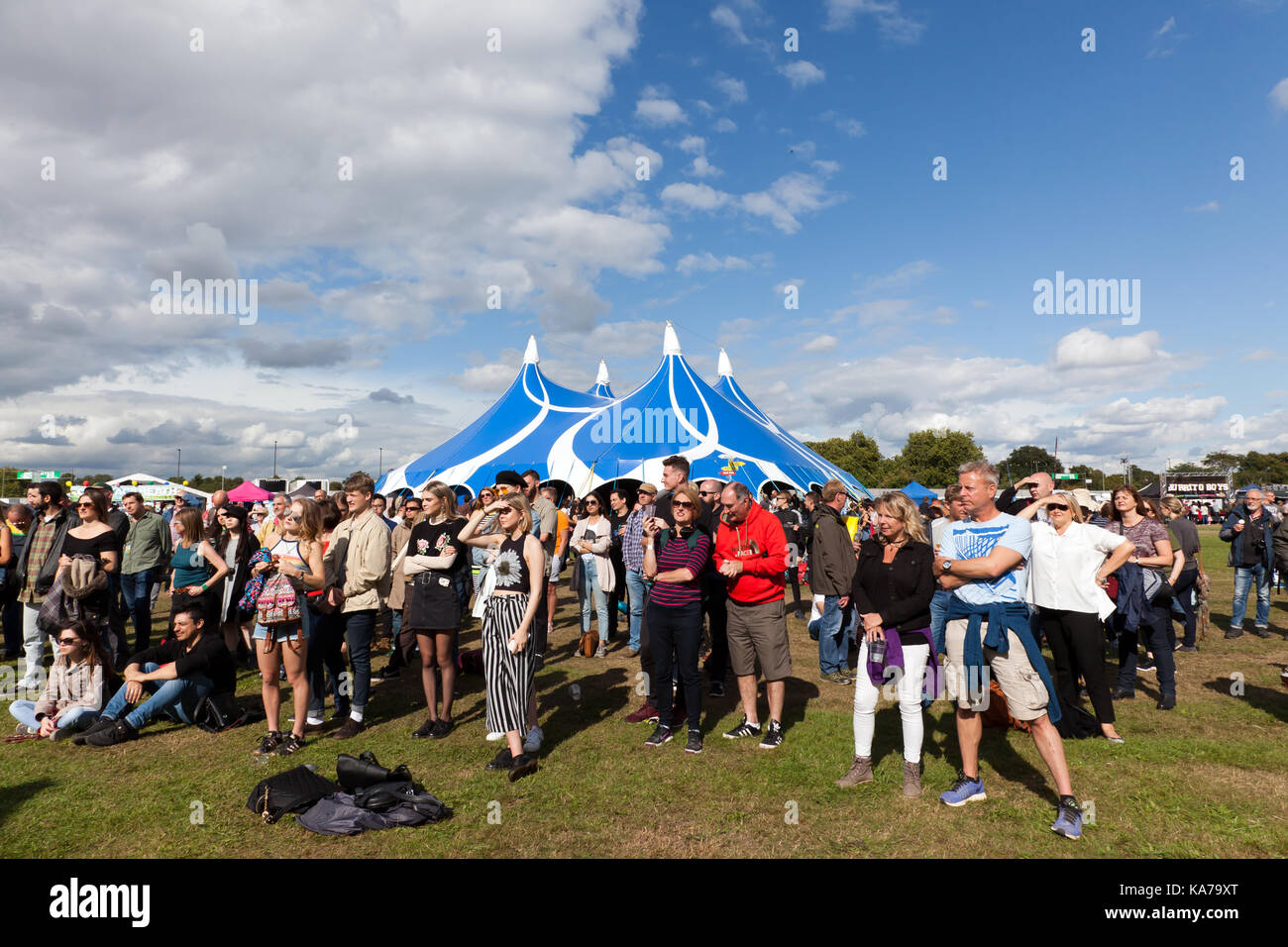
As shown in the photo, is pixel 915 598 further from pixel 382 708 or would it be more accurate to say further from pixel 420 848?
pixel 382 708

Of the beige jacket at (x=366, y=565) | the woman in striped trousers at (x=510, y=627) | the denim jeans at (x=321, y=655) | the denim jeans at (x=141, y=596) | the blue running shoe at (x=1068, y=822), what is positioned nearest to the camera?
the blue running shoe at (x=1068, y=822)

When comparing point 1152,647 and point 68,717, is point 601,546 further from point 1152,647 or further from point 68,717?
point 1152,647

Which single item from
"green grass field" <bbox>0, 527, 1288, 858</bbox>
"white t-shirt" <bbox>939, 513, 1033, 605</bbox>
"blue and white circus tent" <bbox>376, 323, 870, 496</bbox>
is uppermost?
"blue and white circus tent" <bbox>376, 323, 870, 496</bbox>

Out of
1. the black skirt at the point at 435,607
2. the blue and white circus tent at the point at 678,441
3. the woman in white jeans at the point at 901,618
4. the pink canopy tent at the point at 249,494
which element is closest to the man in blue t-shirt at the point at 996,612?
the woman in white jeans at the point at 901,618

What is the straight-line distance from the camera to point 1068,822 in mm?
3764

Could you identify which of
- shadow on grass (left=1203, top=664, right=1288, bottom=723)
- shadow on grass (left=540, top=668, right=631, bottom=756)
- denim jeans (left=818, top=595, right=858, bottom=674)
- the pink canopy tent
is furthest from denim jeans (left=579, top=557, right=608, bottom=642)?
the pink canopy tent

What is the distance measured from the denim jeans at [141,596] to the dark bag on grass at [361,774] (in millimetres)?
5125

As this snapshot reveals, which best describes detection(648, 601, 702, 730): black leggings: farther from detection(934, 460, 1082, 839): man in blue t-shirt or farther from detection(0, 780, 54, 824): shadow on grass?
detection(0, 780, 54, 824): shadow on grass

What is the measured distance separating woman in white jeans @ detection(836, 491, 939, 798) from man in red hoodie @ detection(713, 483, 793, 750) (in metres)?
0.77

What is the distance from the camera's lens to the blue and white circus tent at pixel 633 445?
20625 mm

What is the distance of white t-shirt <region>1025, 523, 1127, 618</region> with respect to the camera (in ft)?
15.9

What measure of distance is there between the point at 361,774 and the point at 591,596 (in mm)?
4871

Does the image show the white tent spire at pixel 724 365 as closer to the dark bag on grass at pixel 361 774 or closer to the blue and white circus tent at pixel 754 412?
the blue and white circus tent at pixel 754 412

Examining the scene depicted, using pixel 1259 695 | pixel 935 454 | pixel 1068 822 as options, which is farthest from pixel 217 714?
pixel 935 454
